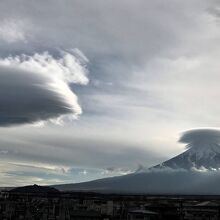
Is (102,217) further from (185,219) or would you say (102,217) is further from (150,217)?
(185,219)

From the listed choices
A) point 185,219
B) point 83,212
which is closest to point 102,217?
point 83,212

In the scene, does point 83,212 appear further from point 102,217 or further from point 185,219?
point 185,219

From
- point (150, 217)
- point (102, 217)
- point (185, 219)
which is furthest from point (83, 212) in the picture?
point (185, 219)

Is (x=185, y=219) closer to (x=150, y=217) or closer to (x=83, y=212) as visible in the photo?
(x=150, y=217)

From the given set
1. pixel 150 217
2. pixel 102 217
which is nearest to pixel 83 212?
pixel 102 217
